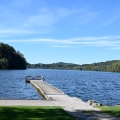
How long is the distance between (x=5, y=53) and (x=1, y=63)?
8.96m

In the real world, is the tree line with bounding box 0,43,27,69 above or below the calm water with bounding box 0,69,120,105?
above

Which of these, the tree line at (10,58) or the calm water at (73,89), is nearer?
the calm water at (73,89)

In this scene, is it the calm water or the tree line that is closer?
the calm water

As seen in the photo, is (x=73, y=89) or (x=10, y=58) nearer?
(x=73, y=89)

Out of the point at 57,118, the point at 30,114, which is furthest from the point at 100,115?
the point at 30,114

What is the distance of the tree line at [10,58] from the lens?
133m

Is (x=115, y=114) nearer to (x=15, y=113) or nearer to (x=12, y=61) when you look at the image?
(x=15, y=113)

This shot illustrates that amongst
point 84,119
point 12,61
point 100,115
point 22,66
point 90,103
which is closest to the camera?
point 84,119

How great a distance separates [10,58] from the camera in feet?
453

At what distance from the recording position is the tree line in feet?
437

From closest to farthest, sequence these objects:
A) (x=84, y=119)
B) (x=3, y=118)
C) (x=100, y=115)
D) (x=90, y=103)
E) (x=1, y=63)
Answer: (x=3, y=118), (x=84, y=119), (x=100, y=115), (x=90, y=103), (x=1, y=63)

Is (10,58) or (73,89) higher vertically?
(10,58)

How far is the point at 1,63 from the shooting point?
131 meters

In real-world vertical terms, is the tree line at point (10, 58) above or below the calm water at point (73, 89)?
above
